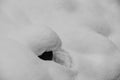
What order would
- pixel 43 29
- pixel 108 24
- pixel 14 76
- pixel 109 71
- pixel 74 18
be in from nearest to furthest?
pixel 14 76 → pixel 43 29 → pixel 109 71 → pixel 74 18 → pixel 108 24

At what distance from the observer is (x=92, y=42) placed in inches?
50.7

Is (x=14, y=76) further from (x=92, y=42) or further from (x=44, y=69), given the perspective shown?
(x=92, y=42)

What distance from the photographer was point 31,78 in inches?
33.2

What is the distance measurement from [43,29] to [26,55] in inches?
7.3

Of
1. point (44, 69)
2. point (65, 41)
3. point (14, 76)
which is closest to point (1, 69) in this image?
point (14, 76)

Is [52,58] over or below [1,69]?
over

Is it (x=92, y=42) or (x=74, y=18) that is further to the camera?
(x=74, y=18)

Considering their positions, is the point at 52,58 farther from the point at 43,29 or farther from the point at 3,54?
the point at 3,54

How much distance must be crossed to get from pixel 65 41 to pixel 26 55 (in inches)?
15.6

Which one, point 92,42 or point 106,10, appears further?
point 106,10

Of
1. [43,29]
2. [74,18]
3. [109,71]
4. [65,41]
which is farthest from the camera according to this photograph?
[74,18]

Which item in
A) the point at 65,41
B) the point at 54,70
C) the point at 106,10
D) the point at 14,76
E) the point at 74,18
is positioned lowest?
the point at 14,76

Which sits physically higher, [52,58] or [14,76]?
[52,58]

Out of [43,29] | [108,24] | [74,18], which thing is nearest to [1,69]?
[43,29]
